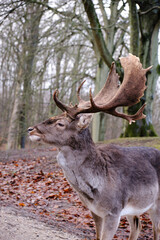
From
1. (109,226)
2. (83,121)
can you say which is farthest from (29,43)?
(109,226)

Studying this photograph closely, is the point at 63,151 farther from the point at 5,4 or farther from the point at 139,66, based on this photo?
the point at 5,4

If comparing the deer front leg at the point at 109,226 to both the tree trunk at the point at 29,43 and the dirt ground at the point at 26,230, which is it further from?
the tree trunk at the point at 29,43

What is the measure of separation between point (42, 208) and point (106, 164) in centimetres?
289

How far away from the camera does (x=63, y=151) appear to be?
3893 mm

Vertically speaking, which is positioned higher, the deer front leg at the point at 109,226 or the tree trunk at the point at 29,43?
the tree trunk at the point at 29,43

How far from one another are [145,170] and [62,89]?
9.81 metres

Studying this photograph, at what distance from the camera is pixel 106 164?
4.04 m

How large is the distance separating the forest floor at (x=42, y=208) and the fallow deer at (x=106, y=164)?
2.96 feet

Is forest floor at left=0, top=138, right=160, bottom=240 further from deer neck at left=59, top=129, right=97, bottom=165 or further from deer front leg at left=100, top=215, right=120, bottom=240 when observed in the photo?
deer neck at left=59, top=129, right=97, bottom=165

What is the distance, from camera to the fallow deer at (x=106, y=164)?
3771 mm

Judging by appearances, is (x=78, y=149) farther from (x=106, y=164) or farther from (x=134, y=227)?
(x=134, y=227)

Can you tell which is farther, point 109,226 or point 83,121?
point 83,121

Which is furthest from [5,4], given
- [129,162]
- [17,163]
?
[129,162]

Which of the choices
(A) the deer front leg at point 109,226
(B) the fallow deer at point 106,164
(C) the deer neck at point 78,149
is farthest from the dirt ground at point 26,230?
(C) the deer neck at point 78,149
